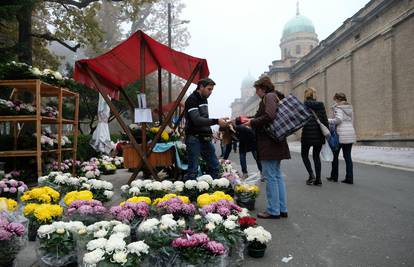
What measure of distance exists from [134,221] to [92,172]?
4604 millimetres

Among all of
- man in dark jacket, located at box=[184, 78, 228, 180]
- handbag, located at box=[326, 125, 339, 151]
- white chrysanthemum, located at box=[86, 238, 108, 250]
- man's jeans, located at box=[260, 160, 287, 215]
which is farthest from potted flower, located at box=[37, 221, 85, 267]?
handbag, located at box=[326, 125, 339, 151]

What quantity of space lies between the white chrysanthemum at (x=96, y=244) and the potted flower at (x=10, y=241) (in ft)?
2.19

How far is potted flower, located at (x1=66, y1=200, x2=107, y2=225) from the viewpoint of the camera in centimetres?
373

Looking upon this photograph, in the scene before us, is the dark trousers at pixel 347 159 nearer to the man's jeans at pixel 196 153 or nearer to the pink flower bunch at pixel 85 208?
the man's jeans at pixel 196 153

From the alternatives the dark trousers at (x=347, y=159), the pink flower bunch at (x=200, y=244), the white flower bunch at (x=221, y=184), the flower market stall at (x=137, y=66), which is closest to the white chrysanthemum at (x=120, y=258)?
the pink flower bunch at (x=200, y=244)

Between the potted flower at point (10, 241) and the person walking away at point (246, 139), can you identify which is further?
the person walking away at point (246, 139)

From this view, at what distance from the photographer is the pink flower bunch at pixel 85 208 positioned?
3.73 meters

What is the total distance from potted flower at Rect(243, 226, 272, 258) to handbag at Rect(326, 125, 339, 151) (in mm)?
5016

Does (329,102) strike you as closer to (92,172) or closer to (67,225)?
(92,172)

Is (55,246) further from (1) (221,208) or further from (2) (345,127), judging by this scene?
(2) (345,127)

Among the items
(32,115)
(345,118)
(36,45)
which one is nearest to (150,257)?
(32,115)

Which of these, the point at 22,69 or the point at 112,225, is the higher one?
the point at 22,69

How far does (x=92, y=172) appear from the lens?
7.78m

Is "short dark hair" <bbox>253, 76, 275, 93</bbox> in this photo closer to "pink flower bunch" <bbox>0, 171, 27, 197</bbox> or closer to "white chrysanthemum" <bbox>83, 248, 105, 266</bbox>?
"white chrysanthemum" <bbox>83, 248, 105, 266</bbox>
